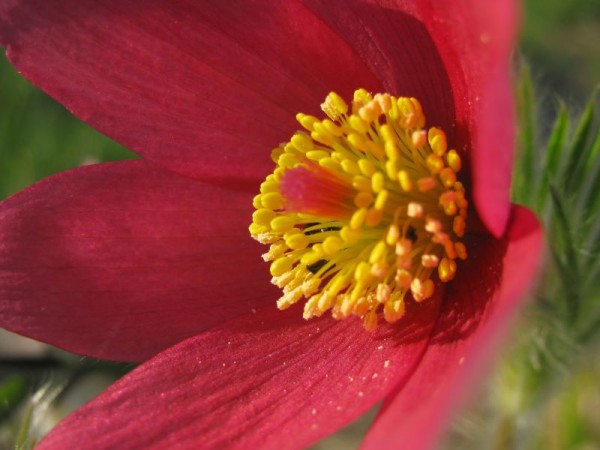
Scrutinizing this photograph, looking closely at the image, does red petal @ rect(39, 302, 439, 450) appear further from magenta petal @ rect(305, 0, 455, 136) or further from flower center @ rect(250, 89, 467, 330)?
magenta petal @ rect(305, 0, 455, 136)

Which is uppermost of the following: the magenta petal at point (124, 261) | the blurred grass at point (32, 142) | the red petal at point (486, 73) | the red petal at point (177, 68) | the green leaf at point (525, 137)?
the red petal at point (486, 73)

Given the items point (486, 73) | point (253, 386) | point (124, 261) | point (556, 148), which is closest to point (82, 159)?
point (124, 261)

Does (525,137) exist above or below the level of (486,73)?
below

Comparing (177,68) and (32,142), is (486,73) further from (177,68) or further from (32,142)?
(32,142)

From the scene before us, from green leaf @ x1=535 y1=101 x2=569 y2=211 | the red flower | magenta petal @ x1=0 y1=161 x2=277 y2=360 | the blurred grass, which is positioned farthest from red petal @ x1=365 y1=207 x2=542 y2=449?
the blurred grass

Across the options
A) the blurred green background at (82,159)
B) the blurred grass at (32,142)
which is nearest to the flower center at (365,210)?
the blurred green background at (82,159)

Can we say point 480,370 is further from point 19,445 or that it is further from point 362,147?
point 19,445

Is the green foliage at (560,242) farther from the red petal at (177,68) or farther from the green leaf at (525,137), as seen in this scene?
the red petal at (177,68)
